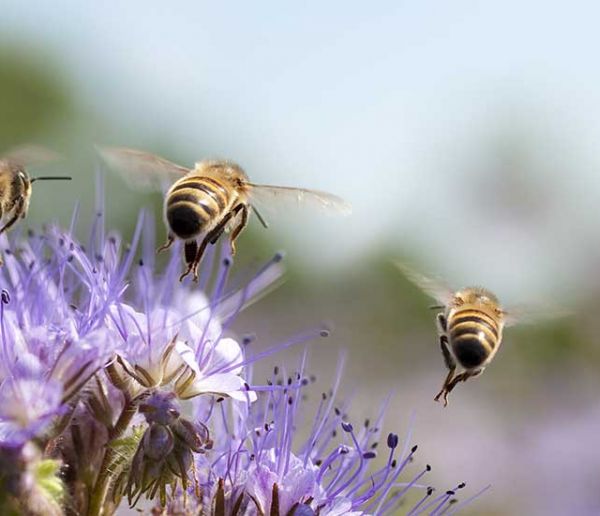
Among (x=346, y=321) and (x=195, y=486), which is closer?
(x=195, y=486)

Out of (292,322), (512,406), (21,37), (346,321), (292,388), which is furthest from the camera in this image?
(21,37)

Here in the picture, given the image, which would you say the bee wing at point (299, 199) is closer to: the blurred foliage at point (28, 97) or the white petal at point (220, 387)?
the white petal at point (220, 387)

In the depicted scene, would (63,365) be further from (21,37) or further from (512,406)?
(21,37)

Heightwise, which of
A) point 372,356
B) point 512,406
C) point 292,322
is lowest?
point 292,322

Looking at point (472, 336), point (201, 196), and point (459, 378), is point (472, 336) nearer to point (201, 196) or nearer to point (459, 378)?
point (459, 378)

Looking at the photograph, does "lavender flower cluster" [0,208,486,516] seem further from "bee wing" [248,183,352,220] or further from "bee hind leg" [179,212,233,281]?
"bee wing" [248,183,352,220]

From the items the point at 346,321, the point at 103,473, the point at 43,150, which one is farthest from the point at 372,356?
A: the point at 103,473

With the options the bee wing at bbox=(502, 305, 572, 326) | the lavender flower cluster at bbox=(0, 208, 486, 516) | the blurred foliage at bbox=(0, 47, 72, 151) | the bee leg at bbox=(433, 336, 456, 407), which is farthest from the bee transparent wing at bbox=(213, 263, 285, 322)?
the blurred foliage at bbox=(0, 47, 72, 151)

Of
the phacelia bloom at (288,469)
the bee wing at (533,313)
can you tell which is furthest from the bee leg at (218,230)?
the bee wing at (533,313)
